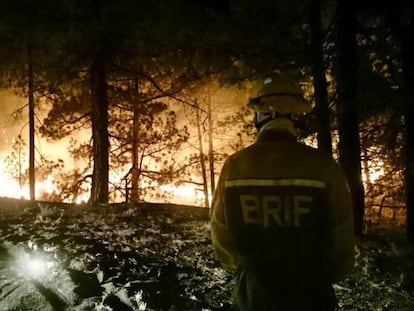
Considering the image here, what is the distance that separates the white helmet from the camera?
2.59m

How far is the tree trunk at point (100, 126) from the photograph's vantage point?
41.0 ft

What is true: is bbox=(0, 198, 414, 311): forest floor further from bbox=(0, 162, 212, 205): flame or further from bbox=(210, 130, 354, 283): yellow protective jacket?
bbox=(0, 162, 212, 205): flame

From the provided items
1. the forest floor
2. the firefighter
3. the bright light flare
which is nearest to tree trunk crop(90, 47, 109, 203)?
the forest floor

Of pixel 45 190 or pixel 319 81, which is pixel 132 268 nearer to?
pixel 319 81

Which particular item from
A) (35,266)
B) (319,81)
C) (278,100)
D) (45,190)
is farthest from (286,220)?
(45,190)

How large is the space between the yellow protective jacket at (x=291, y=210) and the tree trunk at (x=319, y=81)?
18.5 feet

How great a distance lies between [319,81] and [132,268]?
4.61m

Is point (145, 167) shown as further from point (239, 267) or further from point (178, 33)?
point (239, 267)

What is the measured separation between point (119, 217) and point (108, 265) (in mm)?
2383

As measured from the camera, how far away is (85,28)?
1086 cm

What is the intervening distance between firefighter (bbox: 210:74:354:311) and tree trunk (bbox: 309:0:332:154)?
5.60m

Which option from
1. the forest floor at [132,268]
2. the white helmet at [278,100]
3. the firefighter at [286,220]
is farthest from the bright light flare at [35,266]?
the white helmet at [278,100]

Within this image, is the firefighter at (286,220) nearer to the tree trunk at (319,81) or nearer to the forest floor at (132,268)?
the forest floor at (132,268)

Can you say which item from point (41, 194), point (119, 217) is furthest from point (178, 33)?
point (41, 194)
